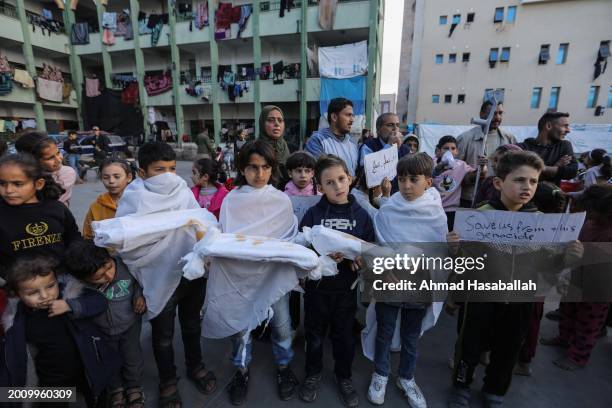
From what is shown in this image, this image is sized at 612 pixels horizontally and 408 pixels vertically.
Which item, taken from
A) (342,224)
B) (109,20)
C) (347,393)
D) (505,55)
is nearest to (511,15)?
(505,55)

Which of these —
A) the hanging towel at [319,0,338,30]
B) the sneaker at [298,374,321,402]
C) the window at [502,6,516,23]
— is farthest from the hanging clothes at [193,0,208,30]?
the window at [502,6,516,23]

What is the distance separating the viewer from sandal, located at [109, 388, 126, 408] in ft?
6.01

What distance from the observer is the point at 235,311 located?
1.81m

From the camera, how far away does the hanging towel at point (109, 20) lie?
17.4 m

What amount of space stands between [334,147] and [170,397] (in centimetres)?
230

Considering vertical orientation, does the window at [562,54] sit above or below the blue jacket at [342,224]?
above

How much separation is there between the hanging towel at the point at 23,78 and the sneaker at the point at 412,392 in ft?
75.9

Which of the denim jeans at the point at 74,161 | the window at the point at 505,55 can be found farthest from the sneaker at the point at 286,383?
the window at the point at 505,55

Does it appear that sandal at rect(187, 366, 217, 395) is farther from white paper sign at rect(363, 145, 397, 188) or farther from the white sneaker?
white paper sign at rect(363, 145, 397, 188)

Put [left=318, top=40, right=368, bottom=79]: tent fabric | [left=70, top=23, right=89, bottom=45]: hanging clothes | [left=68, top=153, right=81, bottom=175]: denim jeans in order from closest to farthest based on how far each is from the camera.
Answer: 1. [left=68, top=153, right=81, bottom=175]: denim jeans
2. [left=318, top=40, right=368, bottom=79]: tent fabric
3. [left=70, top=23, right=89, bottom=45]: hanging clothes

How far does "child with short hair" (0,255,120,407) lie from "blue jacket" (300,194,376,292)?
4.24ft

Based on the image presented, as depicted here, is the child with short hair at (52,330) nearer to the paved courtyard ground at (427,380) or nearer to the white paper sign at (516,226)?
the paved courtyard ground at (427,380)

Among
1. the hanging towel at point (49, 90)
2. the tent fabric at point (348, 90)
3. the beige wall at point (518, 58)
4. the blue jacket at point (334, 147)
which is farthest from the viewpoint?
the beige wall at point (518, 58)

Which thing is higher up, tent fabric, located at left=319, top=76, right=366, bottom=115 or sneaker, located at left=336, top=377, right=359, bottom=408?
tent fabric, located at left=319, top=76, right=366, bottom=115
